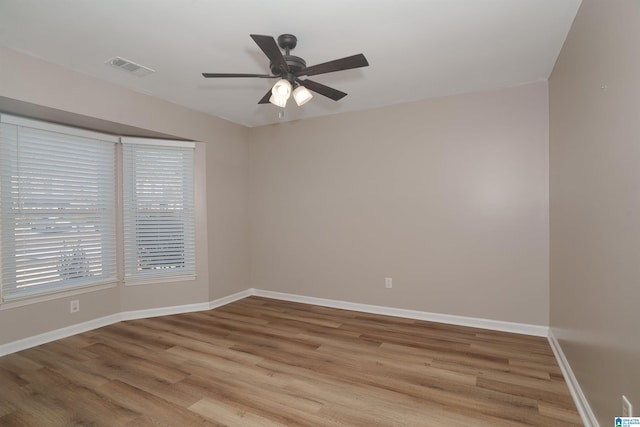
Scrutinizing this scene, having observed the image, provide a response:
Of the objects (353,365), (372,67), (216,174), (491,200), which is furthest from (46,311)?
(491,200)

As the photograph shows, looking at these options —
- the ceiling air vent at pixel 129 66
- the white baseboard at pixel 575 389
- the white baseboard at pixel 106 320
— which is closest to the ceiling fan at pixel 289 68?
the ceiling air vent at pixel 129 66

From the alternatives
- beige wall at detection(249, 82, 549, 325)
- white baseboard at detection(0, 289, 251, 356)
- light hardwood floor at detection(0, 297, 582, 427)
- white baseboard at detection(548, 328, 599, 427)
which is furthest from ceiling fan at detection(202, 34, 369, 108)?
white baseboard at detection(0, 289, 251, 356)

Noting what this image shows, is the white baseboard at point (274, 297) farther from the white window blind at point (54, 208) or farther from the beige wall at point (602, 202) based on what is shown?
the beige wall at point (602, 202)

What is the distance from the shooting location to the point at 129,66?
288 centimetres

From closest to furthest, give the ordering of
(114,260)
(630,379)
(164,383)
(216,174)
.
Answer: (630,379) → (164,383) → (114,260) → (216,174)

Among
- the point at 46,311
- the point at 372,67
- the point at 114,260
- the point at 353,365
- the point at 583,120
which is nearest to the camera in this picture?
the point at 583,120

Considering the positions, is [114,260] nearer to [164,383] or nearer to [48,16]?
[164,383]

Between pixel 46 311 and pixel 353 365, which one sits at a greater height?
pixel 46 311

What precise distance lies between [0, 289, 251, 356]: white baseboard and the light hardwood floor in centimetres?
10

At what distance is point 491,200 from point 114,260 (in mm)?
4439

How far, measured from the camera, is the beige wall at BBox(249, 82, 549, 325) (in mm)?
3242

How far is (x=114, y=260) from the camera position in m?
3.79

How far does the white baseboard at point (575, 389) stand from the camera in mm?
1831

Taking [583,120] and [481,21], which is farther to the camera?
[481,21]
